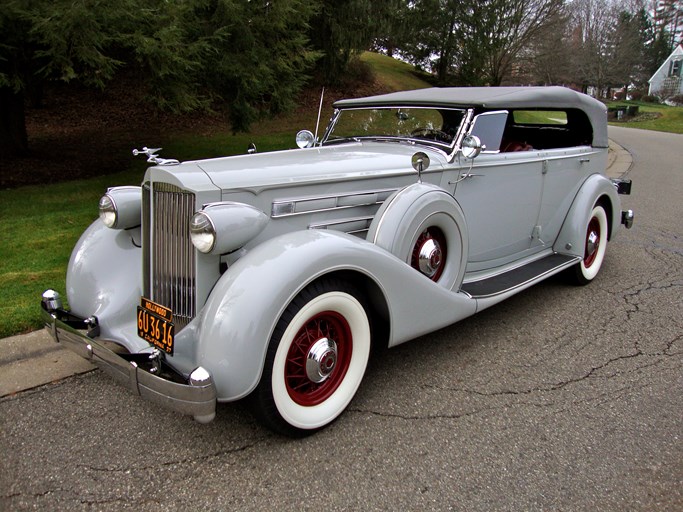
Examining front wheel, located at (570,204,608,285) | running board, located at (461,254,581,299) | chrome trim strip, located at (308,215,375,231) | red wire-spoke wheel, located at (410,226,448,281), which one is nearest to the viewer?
chrome trim strip, located at (308,215,375,231)

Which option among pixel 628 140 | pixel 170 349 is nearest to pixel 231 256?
pixel 170 349

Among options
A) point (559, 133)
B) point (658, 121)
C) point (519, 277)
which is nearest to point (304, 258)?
point (519, 277)

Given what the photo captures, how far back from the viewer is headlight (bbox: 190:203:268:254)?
234cm

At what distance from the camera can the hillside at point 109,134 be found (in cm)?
957

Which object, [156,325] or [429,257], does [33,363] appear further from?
[429,257]

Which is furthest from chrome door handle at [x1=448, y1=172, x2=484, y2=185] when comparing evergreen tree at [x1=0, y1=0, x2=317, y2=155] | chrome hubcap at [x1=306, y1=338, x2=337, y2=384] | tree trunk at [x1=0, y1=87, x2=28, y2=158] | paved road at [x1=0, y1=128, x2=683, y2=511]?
tree trunk at [x1=0, y1=87, x2=28, y2=158]

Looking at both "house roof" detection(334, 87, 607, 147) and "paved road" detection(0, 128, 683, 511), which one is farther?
"house roof" detection(334, 87, 607, 147)

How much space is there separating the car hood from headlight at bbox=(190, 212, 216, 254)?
279mm

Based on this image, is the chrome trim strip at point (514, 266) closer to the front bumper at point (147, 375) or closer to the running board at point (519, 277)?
the running board at point (519, 277)

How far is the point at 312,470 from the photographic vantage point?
234cm

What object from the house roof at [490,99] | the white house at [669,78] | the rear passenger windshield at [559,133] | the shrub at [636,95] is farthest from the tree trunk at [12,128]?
the shrub at [636,95]

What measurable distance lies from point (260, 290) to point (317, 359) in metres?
0.52

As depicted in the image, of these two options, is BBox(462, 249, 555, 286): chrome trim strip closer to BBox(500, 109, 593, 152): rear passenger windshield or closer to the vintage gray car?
the vintage gray car

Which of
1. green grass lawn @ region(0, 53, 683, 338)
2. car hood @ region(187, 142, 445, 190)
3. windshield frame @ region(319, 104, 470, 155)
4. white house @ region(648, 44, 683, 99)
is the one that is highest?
white house @ region(648, 44, 683, 99)
